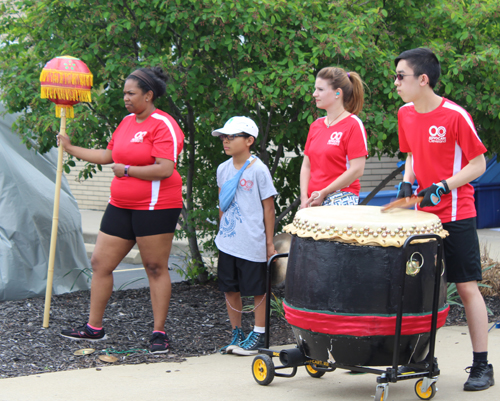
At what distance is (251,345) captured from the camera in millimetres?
4707

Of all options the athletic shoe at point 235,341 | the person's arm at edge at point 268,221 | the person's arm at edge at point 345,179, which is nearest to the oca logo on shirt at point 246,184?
the person's arm at edge at point 268,221

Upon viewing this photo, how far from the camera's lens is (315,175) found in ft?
14.8

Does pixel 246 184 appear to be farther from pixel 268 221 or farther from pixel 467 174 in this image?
pixel 467 174

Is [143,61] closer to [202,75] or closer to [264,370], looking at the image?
[202,75]

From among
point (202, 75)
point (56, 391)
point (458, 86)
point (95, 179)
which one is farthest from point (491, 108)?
point (95, 179)

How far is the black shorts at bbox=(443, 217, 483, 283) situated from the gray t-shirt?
4.44ft

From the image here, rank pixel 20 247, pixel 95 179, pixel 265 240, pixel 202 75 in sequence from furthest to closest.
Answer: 1. pixel 95 179
2. pixel 20 247
3. pixel 202 75
4. pixel 265 240

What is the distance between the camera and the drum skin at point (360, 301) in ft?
11.0

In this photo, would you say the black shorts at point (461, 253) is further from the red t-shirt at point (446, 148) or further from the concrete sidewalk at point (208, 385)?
the concrete sidewalk at point (208, 385)

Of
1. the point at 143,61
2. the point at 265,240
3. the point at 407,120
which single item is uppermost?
the point at 143,61

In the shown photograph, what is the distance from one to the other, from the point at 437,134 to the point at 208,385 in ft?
6.37

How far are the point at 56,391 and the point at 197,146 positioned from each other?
3.34 metres

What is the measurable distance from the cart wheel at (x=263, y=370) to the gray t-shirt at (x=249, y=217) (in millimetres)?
933

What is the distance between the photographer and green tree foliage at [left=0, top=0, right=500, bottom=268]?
5375 millimetres
